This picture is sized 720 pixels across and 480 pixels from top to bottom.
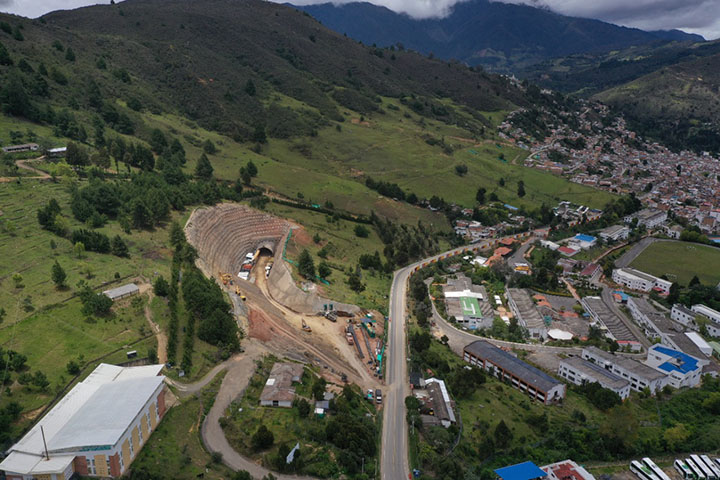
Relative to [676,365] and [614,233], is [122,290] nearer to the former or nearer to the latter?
[676,365]

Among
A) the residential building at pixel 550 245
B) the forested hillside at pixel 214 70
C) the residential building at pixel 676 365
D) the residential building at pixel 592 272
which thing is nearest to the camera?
the residential building at pixel 676 365

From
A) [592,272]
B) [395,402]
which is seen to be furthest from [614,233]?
[395,402]

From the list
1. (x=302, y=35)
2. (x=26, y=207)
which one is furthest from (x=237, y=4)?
(x=26, y=207)

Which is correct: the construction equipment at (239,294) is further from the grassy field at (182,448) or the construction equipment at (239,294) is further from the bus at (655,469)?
the bus at (655,469)

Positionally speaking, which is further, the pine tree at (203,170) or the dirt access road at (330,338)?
the pine tree at (203,170)

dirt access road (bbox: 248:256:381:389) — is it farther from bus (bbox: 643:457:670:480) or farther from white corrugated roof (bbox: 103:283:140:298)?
bus (bbox: 643:457:670:480)

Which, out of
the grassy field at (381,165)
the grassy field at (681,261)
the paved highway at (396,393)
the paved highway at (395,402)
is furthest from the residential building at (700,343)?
the grassy field at (381,165)
